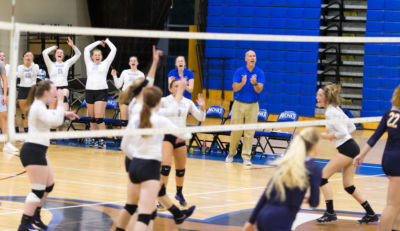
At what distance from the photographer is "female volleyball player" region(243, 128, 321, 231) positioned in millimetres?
4848

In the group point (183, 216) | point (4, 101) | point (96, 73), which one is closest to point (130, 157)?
point (183, 216)

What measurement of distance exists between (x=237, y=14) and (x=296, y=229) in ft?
41.7

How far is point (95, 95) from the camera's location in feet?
43.9

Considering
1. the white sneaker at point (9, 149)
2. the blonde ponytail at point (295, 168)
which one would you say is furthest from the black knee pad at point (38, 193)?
the white sneaker at point (9, 149)

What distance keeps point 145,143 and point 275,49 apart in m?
13.5

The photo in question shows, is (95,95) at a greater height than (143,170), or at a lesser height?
greater

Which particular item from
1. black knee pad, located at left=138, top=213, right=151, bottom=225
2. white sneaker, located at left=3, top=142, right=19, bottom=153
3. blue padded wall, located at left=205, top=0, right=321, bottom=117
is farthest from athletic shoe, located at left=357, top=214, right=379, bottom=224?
blue padded wall, located at left=205, top=0, right=321, bottom=117

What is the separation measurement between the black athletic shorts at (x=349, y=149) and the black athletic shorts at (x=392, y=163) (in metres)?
1.18

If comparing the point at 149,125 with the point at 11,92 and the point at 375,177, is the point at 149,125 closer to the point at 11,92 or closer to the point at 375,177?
the point at 11,92

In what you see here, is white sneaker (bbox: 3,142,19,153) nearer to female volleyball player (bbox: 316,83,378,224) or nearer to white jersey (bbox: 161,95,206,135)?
white jersey (bbox: 161,95,206,135)

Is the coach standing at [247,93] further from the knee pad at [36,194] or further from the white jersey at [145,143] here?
the white jersey at [145,143]

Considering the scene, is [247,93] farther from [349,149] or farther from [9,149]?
[9,149]

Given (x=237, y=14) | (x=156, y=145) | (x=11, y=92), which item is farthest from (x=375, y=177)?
(x=237, y=14)

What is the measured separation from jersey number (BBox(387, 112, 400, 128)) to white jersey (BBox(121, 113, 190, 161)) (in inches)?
87.1
